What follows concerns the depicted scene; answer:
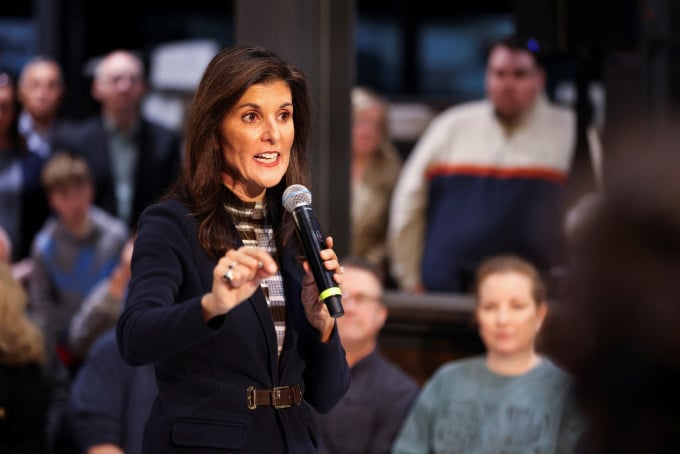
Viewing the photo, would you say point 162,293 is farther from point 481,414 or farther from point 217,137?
point 481,414

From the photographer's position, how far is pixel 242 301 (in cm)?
198

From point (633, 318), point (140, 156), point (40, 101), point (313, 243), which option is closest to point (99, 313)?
point (140, 156)

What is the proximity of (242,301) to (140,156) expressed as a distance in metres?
4.04

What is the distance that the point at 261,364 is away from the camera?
203 centimetres

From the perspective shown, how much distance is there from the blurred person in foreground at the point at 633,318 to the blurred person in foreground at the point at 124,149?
16.1 ft

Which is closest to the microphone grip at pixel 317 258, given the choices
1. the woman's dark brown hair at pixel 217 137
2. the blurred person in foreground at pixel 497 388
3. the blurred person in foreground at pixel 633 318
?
the woman's dark brown hair at pixel 217 137

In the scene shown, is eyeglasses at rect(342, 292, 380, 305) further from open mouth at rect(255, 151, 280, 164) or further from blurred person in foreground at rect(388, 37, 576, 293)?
open mouth at rect(255, 151, 280, 164)

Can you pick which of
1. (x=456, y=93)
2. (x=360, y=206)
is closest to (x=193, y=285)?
(x=360, y=206)

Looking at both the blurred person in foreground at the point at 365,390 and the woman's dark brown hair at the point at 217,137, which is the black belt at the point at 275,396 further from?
the blurred person in foreground at the point at 365,390

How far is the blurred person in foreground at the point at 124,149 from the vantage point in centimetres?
586

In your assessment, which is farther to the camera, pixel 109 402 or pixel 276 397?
pixel 109 402

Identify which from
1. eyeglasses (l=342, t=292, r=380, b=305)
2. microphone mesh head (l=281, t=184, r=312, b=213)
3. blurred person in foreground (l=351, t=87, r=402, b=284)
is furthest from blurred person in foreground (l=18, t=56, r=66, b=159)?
microphone mesh head (l=281, t=184, r=312, b=213)

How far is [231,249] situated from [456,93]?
8587 millimetres

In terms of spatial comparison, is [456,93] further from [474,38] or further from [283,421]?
[283,421]
